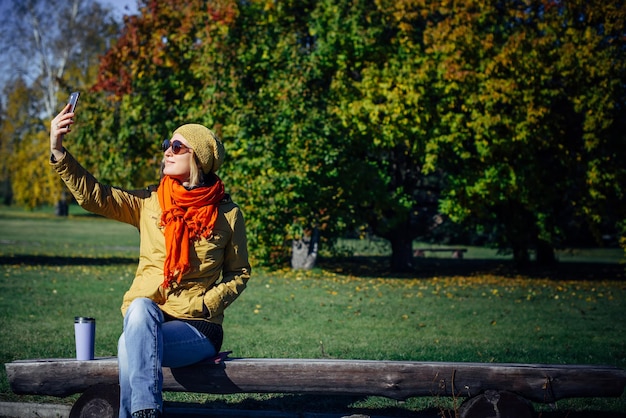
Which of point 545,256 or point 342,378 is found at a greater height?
point 342,378

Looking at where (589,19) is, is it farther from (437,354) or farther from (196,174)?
(196,174)

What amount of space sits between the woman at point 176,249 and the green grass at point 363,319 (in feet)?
4.76

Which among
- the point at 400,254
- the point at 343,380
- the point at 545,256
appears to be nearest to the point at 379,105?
the point at 400,254

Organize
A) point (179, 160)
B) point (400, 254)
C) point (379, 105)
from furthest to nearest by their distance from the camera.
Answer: point (400, 254) → point (379, 105) → point (179, 160)

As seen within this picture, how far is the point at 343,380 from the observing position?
4527 mm

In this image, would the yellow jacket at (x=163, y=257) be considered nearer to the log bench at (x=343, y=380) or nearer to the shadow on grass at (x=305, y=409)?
the log bench at (x=343, y=380)

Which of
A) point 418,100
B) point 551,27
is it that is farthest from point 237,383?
point 551,27

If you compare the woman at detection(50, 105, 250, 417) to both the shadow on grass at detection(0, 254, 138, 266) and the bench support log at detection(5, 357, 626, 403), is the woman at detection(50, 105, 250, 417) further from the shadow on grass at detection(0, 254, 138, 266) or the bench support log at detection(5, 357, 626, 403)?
the shadow on grass at detection(0, 254, 138, 266)

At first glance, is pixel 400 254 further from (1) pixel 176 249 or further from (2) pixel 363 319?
(1) pixel 176 249

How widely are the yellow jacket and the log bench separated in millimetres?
404

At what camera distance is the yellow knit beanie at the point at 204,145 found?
14.7 ft

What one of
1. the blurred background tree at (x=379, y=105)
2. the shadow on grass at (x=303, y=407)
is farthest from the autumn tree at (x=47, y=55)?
the shadow on grass at (x=303, y=407)

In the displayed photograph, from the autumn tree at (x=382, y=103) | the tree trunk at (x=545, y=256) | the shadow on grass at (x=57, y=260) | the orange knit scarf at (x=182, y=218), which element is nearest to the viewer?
the orange knit scarf at (x=182, y=218)

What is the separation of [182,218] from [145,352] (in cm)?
87
